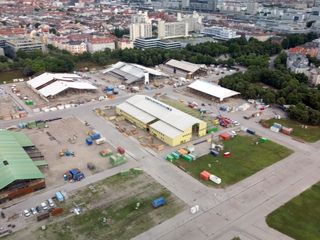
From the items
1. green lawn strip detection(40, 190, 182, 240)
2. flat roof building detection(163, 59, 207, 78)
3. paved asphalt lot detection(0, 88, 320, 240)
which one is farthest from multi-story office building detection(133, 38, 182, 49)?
green lawn strip detection(40, 190, 182, 240)

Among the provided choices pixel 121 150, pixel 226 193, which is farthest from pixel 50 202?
pixel 226 193

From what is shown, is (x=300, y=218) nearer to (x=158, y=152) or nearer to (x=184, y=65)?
(x=158, y=152)

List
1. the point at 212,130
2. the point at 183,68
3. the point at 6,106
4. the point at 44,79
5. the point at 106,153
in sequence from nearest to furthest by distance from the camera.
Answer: the point at 106,153, the point at 212,130, the point at 6,106, the point at 44,79, the point at 183,68

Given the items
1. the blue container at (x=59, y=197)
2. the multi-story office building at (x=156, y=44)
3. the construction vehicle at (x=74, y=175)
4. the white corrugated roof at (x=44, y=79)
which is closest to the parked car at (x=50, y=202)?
the blue container at (x=59, y=197)

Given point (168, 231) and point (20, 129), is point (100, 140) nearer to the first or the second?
point (20, 129)

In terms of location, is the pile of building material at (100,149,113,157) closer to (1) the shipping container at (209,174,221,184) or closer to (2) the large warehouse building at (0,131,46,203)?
(2) the large warehouse building at (0,131,46,203)

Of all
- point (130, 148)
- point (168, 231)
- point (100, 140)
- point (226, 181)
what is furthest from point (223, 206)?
point (100, 140)

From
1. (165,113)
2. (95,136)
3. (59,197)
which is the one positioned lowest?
(59,197)
